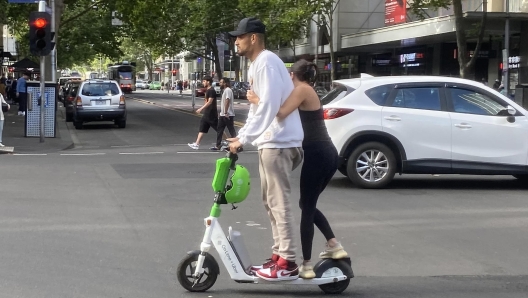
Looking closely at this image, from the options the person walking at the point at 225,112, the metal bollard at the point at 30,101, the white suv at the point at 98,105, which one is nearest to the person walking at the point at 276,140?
the person walking at the point at 225,112

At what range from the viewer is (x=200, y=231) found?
909cm

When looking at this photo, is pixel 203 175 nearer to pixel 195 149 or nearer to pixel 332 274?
pixel 195 149

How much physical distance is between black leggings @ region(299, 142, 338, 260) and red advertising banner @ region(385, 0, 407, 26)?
134ft

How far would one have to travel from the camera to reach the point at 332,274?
625 cm

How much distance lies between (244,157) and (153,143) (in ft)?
17.7

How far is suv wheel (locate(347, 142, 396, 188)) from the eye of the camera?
12625mm

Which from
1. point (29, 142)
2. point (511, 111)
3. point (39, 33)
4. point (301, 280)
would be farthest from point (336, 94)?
point (29, 142)

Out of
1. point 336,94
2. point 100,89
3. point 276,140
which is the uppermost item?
point 100,89

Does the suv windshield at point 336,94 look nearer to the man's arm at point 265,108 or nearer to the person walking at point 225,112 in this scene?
the person walking at point 225,112

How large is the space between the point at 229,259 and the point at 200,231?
302 cm

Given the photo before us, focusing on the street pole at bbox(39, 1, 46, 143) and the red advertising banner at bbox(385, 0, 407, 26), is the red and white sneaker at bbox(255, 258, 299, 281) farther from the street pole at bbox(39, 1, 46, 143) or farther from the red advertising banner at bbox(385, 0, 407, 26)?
the red advertising banner at bbox(385, 0, 407, 26)

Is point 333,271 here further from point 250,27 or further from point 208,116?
point 208,116

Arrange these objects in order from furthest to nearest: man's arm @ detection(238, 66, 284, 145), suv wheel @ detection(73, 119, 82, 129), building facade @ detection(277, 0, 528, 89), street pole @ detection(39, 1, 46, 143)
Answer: building facade @ detection(277, 0, 528, 89), suv wheel @ detection(73, 119, 82, 129), street pole @ detection(39, 1, 46, 143), man's arm @ detection(238, 66, 284, 145)

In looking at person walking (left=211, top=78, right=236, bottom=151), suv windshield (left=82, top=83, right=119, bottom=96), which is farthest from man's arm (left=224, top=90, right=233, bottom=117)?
suv windshield (left=82, top=83, right=119, bottom=96)
